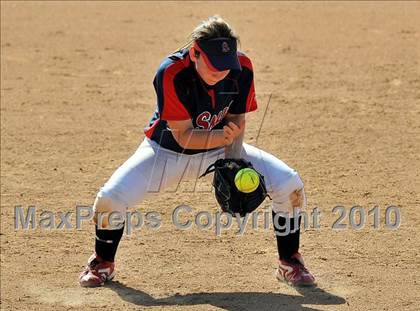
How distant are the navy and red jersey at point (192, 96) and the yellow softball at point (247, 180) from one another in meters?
0.44

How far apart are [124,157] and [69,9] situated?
6523mm

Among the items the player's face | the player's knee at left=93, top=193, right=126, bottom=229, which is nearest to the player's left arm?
the player's face

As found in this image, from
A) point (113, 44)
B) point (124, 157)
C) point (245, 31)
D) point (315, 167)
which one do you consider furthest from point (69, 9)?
point (315, 167)

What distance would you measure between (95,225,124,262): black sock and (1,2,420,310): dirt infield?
9.6 inches

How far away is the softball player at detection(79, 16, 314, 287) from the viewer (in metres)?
6.02

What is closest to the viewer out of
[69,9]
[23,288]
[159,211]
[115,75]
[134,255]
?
[23,288]

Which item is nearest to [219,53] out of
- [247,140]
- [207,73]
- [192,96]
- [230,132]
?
[207,73]

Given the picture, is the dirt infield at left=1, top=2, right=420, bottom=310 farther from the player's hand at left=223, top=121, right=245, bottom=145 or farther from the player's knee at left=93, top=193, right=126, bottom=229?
the player's hand at left=223, top=121, right=245, bottom=145

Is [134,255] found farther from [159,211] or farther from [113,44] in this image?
[113,44]

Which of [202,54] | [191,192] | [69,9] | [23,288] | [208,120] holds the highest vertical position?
[69,9]

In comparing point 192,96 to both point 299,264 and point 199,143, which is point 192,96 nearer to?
point 199,143

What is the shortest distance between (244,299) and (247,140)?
369 cm

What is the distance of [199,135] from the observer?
6.12 meters

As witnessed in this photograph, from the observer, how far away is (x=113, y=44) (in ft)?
43.4
